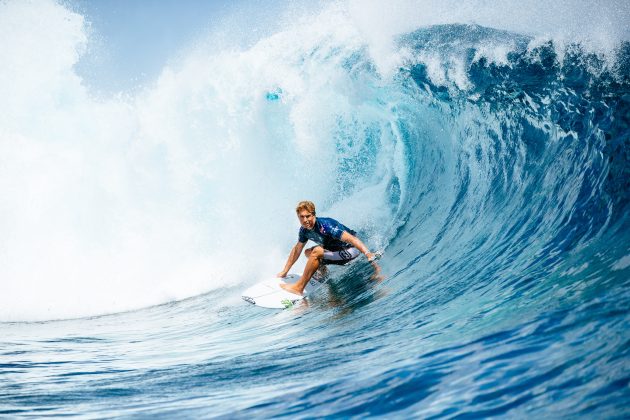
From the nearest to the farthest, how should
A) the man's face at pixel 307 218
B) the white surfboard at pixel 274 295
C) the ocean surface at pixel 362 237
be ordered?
the ocean surface at pixel 362 237
the man's face at pixel 307 218
the white surfboard at pixel 274 295

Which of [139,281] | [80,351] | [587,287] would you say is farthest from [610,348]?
[139,281]

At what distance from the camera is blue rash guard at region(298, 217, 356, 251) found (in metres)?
6.39

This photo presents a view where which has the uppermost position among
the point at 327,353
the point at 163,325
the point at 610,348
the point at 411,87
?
the point at 411,87

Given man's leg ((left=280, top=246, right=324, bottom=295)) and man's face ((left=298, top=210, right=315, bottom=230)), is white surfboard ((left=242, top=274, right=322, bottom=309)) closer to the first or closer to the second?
man's leg ((left=280, top=246, right=324, bottom=295))

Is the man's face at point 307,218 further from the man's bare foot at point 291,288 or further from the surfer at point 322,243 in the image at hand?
the man's bare foot at point 291,288

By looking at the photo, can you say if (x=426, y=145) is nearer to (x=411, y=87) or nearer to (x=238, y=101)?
(x=411, y=87)

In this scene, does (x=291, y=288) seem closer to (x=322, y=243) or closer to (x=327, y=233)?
(x=322, y=243)

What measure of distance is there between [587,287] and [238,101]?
10944mm

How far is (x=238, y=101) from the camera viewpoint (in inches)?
513

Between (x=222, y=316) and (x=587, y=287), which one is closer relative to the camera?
(x=587, y=287)

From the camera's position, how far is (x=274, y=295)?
6441mm

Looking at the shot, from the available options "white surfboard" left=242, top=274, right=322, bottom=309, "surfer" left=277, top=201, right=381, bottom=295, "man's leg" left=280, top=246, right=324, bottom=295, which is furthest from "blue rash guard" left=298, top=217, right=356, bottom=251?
"white surfboard" left=242, top=274, right=322, bottom=309

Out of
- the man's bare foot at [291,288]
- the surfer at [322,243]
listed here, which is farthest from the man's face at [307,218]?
the man's bare foot at [291,288]

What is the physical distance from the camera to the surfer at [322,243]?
20.5 feet
